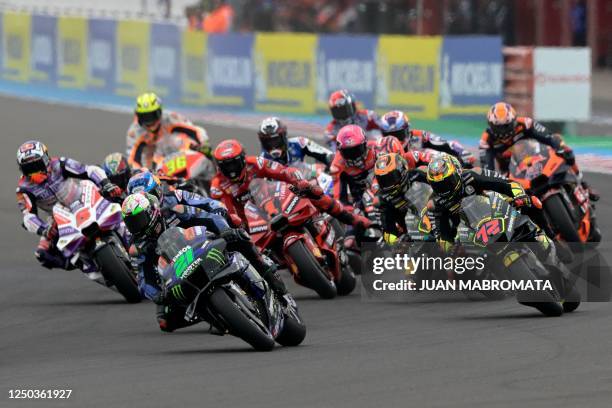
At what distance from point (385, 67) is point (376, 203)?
14.6 meters

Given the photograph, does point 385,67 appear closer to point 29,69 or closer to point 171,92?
point 171,92

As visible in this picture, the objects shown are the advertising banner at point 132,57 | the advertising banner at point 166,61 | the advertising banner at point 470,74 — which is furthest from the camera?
the advertising banner at point 132,57

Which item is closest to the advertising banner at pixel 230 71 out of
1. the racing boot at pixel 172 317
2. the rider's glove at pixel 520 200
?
the rider's glove at pixel 520 200

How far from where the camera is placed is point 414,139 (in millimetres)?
15531

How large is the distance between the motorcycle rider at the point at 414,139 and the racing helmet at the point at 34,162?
320cm

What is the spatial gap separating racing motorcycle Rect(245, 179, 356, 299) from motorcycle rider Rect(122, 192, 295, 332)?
6.99 feet

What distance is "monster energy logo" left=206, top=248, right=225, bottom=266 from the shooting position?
393 inches

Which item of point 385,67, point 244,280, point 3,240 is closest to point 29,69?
point 385,67

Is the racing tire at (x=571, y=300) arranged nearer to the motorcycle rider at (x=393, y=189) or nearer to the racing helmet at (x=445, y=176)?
the racing helmet at (x=445, y=176)

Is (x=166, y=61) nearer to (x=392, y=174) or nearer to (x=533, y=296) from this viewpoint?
(x=392, y=174)

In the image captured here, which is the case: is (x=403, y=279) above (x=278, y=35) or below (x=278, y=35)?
below

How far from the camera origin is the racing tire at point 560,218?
46.9 ft

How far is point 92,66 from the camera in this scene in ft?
114

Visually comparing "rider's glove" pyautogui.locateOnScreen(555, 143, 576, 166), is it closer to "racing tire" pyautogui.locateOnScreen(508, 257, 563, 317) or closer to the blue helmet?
"racing tire" pyautogui.locateOnScreen(508, 257, 563, 317)
